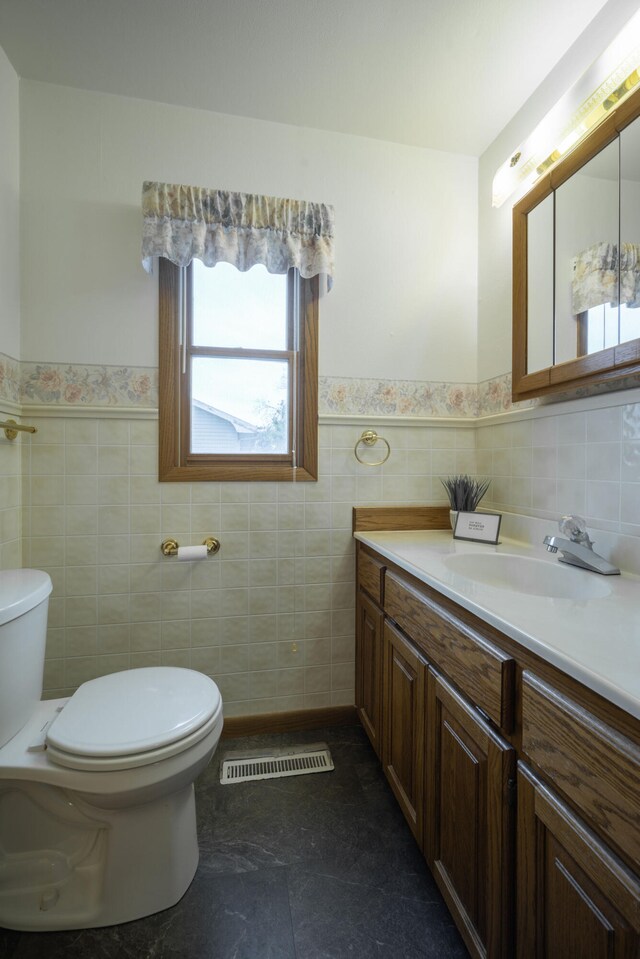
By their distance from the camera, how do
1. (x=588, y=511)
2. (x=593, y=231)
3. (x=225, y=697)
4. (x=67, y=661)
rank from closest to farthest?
(x=593, y=231) < (x=588, y=511) < (x=67, y=661) < (x=225, y=697)

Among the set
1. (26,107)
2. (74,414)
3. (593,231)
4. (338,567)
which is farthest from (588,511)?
(26,107)

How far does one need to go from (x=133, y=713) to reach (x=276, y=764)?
0.75 metres

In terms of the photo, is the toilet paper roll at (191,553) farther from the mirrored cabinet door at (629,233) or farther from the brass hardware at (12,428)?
the mirrored cabinet door at (629,233)

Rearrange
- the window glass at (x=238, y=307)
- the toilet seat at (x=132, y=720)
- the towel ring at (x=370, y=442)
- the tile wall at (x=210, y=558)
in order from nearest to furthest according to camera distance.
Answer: the toilet seat at (x=132, y=720), the tile wall at (x=210, y=558), the window glass at (x=238, y=307), the towel ring at (x=370, y=442)

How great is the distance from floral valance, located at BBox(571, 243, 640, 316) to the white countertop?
0.74m

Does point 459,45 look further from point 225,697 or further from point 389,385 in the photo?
point 225,697

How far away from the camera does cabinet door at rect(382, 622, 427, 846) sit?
1131 millimetres

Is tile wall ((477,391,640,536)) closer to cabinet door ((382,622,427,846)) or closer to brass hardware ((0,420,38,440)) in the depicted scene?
cabinet door ((382,622,427,846))

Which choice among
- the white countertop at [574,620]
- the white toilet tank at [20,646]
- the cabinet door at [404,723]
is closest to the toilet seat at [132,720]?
the white toilet tank at [20,646]

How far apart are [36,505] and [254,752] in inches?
49.4

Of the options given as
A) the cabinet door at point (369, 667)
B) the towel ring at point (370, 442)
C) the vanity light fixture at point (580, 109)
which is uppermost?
the vanity light fixture at point (580, 109)

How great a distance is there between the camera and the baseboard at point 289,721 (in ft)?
5.68

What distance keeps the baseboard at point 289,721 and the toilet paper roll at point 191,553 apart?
71 centimetres

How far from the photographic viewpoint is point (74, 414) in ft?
5.17
